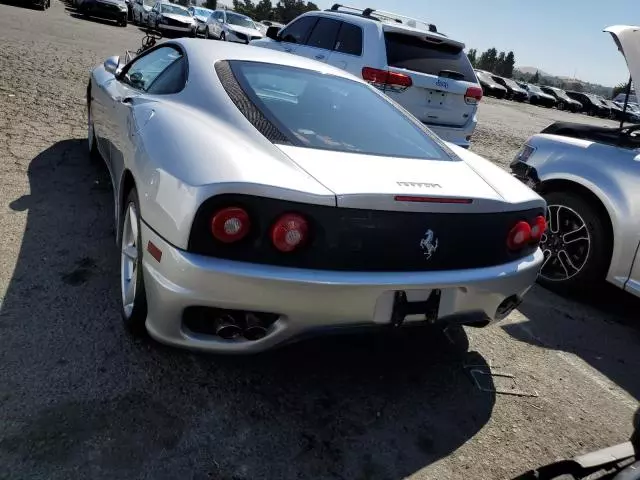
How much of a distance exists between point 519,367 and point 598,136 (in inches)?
83.4

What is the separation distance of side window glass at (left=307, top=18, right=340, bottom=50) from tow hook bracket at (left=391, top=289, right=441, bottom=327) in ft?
18.4

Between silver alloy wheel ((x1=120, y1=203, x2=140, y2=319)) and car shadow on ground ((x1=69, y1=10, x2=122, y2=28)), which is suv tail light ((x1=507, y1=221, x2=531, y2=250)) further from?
car shadow on ground ((x1=69, y1=10, x2=122, y2=28))

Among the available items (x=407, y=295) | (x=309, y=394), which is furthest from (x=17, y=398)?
(x=407, y=295)

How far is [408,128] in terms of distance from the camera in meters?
3.11

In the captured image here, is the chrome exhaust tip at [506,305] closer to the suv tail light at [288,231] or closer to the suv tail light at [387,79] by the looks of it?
the suv tail light at [288,231]

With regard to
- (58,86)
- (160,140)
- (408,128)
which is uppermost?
(408,128)

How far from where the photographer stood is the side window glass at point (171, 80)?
Result: 3048 mm

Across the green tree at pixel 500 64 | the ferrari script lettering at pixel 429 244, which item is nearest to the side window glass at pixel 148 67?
the ferrari script lettering at pixel 429 244

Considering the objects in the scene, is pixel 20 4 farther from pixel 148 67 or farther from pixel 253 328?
pixel 253 328

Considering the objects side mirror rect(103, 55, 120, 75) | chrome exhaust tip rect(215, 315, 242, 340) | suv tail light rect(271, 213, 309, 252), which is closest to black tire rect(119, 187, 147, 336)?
chrome exhaust tip rect(215, 315, 242, 340)

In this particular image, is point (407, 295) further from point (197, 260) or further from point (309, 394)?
point (197, 260)

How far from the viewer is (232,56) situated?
3111 mm

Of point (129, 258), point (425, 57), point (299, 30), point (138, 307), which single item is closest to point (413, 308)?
point (138, 307)

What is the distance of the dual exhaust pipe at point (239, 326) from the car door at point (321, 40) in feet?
18.4
